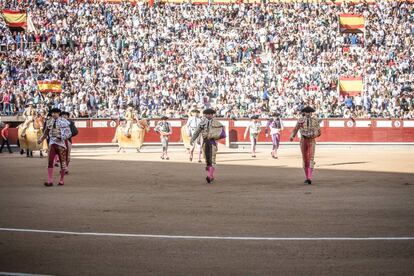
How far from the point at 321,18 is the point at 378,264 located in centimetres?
3812

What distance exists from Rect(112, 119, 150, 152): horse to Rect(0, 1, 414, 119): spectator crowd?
4.08 m

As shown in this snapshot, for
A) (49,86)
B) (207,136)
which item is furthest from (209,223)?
(49,86)

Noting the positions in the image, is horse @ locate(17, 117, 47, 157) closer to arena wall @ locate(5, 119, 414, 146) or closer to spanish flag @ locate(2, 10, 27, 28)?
arena wall @ locate(5, 119, 414, 146)

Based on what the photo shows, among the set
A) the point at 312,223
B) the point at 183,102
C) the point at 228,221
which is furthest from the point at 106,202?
the point at 183,102

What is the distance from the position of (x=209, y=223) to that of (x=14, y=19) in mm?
32022

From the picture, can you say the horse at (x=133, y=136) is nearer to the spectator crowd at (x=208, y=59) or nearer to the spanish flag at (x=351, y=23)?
the spectator crowd at (x=208, y=59)

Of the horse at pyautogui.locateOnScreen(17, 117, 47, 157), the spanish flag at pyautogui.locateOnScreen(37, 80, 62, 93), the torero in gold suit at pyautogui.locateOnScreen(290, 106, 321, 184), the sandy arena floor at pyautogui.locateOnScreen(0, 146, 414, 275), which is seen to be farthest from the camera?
the spanish flag at pyautogui.locateOnScreen(37, 80, 62, 93)

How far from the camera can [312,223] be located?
478 inches

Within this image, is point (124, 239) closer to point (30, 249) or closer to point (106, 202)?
point (30, 249)

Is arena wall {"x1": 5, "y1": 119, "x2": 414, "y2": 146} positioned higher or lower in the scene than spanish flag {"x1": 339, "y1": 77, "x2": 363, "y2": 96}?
lower

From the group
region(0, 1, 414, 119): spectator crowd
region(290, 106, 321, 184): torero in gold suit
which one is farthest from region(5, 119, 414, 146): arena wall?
region(290, 106, 321, 184): torero in gold suit

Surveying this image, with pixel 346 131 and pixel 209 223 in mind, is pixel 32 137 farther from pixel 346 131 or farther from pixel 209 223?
pixel 209 223

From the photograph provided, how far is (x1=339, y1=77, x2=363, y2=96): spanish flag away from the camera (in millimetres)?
40406

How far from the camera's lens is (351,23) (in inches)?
1722
